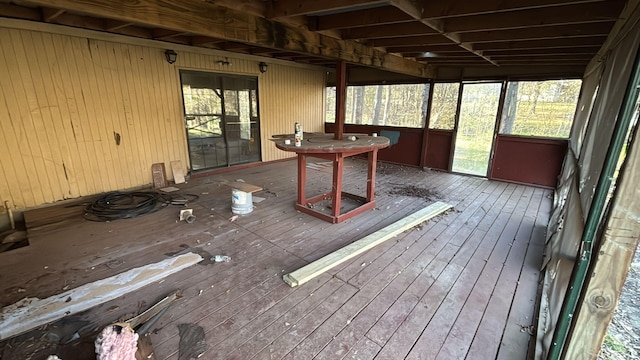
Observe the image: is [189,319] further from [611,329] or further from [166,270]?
[611,329]

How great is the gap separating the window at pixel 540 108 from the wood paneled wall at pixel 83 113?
5480 mm

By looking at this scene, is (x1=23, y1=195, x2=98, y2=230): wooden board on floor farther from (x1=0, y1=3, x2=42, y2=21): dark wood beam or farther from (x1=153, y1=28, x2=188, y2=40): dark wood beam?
(x1=153, y1=28, x2=188, y2=40): dark wood beam

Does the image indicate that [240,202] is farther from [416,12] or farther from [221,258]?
[416,12]

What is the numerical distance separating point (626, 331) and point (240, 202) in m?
3.83

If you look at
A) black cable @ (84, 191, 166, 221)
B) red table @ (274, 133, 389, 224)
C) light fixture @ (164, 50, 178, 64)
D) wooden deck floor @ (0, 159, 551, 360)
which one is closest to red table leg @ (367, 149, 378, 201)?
red table @ (274, 133, 389, 224)

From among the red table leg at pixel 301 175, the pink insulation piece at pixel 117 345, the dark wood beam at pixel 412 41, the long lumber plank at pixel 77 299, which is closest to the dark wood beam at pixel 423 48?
the dark wood beam at pixel 412 41

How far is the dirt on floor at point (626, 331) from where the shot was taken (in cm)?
191

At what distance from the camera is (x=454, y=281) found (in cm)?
243

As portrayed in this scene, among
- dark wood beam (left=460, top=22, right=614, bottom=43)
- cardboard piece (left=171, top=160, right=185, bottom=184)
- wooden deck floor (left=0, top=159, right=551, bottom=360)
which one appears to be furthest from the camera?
cardboard piece (left=171, top=160, right=185, bottom=184)

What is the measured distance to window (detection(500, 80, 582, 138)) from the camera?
483 cm

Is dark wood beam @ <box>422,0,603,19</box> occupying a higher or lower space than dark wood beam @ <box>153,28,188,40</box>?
lower

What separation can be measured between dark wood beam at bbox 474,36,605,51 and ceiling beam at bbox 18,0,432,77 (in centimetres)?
173

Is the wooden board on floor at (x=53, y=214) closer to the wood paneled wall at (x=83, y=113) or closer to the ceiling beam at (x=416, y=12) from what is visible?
the wood paneled wall at (x=83, y=113)

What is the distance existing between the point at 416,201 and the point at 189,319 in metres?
3.46
